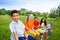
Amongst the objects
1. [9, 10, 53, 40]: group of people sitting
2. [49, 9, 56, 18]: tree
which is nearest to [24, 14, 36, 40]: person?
[9, 10, 53, 40]: group of people sitting

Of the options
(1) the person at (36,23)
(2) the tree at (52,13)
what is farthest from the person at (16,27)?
(2) the tree at (52,13)

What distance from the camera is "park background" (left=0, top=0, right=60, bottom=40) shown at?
10.1ft

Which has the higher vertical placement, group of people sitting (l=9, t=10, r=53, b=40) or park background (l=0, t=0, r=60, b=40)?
park background (l=0, t=0, r=60, b=40)

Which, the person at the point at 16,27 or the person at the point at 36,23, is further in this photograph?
the person at the point at 36,23

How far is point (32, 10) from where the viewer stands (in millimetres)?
3182

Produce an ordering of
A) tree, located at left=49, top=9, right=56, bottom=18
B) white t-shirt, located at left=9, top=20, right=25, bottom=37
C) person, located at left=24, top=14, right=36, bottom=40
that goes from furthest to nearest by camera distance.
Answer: tree, located at left=49, top=9, right=56, bottom=18 → person, located at left=24, top=14, right=36, bottom=40 → white t-shirt, located at left=9, top=20, right=25, bottom=37

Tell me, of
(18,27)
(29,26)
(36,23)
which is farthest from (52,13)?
(18,27)

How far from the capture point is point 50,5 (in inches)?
128

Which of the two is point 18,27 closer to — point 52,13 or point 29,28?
point 29,28

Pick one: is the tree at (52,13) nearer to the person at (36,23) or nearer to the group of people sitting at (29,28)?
the group of people sitting at (29,28)

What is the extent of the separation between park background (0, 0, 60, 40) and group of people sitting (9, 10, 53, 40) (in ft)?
0.19

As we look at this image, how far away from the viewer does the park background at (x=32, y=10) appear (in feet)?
10.1

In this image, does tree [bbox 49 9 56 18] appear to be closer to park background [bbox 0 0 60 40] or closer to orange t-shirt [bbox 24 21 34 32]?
park background [bbox 0 0 60 40]

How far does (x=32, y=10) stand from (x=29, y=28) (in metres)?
0.25
